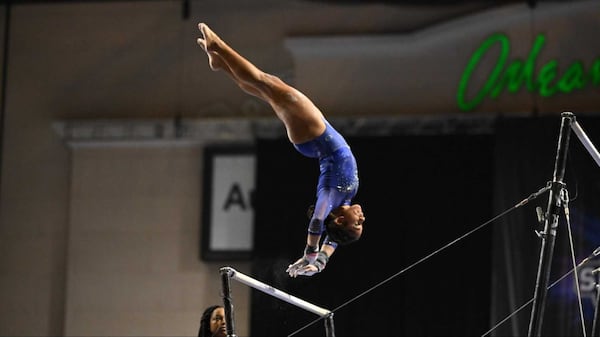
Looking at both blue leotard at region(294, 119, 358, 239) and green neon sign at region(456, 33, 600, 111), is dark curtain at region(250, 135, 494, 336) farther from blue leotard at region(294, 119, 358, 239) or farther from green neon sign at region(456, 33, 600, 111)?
blue leotard at region(294, 119, 358, 239)

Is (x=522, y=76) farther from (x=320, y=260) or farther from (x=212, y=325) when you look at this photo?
(x=320, y=260)

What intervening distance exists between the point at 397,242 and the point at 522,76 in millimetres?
1711

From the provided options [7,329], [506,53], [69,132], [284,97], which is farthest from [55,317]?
[284,97]

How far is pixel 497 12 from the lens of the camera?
8.47 metres

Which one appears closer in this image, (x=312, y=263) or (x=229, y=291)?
(x=312, y=263)

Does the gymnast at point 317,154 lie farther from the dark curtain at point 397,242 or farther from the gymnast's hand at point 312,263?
the dark curtain at point 397,242

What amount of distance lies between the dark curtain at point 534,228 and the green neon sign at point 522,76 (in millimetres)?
508

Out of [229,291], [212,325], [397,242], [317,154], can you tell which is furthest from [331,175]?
[397,242]

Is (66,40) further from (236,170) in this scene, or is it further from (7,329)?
(7,329)

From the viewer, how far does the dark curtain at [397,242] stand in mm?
8055

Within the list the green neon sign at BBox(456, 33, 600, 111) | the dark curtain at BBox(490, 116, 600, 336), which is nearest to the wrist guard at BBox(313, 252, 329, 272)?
the dark curtain at BBox(490, 116, 600, 336)

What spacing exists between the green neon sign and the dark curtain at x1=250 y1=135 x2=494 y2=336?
506 mm

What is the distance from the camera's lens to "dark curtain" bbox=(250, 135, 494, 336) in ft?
26.4

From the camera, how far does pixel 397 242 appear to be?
812 centimetres
